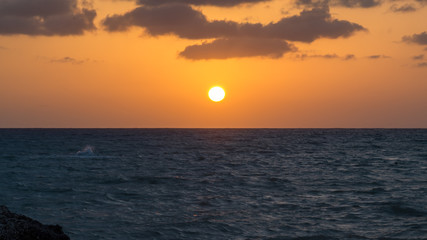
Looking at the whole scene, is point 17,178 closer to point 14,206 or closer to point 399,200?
point 14,206

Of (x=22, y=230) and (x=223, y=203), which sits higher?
(x=22, y=230)

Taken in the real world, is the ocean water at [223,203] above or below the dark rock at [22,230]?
below

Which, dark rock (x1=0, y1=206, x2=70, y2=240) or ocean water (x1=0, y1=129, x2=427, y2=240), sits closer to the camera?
dark rock (x1=0, y1=206, x2=70, y2=240)

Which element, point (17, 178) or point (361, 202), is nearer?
point (361, 202)

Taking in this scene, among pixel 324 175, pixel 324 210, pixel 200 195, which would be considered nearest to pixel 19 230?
pixel 324 210

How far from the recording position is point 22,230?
11484 millimetres

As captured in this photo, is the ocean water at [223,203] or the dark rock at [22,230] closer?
the dark rock at [22,230]

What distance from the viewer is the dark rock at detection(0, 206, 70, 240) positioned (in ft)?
36.9

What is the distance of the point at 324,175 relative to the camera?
40469mm

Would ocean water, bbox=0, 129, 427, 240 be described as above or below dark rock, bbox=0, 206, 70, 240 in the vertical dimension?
below

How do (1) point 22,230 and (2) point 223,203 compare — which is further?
(2) point 223,203

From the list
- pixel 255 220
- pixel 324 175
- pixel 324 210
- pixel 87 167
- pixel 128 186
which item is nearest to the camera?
pixel 255 220

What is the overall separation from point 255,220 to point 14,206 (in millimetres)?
11789

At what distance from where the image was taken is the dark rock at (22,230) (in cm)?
1125
